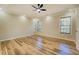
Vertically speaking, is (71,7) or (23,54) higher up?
(71,7)

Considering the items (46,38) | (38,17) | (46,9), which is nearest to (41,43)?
(46,38)

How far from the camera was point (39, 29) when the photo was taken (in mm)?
2656

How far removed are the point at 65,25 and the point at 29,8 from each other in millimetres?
773

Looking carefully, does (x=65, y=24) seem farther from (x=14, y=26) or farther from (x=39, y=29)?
(x=14, y=26)

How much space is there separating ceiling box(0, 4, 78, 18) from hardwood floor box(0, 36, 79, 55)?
0.48 m

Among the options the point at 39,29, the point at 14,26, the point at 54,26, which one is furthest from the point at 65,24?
the point at 14,26

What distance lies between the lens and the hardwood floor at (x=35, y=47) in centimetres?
259

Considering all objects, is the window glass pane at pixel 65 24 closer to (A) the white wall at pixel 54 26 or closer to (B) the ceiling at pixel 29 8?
(A) the white wall at pixel 54 26

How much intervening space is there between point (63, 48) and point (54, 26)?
0.46m

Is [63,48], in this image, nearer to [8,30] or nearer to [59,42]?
[59,42]

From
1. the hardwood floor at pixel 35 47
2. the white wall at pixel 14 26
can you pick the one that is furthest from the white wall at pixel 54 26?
the white wall at pixel 14 26

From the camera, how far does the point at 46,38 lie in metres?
2.63

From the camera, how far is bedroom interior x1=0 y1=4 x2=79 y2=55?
2566 millimetres

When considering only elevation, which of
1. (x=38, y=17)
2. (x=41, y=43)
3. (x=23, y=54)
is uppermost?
(x=38, y=17)
